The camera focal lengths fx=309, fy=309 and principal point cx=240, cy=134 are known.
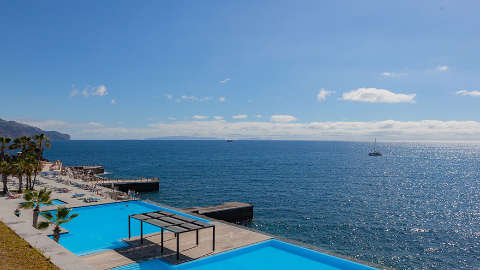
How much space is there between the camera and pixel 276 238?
22.5 metres

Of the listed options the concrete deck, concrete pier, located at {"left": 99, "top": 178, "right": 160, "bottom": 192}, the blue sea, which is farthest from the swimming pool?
concrete pier, located at {"left": 99, "top": 178, "right": 160, "bottom": 192}

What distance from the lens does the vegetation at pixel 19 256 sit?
11680 millimetres

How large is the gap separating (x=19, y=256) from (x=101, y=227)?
509 inches

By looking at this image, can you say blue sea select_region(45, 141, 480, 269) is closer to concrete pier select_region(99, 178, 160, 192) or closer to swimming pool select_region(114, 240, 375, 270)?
concrete pier select_region(99, 178, 160, 192)

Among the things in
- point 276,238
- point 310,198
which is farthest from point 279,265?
point 310,198

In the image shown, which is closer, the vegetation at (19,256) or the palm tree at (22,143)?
the vegetation at (19,256)

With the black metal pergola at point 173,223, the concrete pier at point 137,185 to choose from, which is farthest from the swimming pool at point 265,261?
the concrete pier at point 137,185

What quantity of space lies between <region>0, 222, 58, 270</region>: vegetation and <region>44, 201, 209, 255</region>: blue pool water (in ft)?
15.5

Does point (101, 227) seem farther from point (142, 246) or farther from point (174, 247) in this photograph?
point (174, 247)

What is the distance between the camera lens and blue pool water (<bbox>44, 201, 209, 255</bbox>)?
2062cm

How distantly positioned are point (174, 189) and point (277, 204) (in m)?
24.9

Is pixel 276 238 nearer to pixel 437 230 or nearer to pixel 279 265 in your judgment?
pixel 279 265

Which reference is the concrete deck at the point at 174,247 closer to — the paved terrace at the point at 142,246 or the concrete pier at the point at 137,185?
the paved terrace at the point at 142,246

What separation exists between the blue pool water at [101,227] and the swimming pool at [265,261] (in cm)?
520
